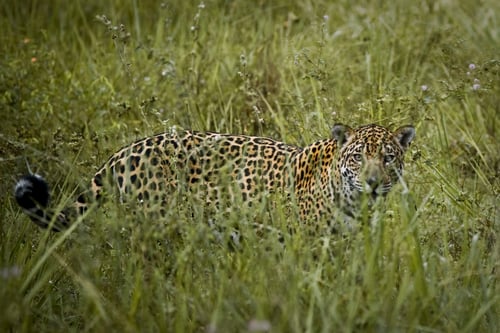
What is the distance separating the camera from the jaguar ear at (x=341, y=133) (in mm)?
5419

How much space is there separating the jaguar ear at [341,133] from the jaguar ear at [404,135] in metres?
0.26

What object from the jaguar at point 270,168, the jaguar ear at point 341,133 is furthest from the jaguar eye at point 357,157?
the jaguar ear at point 341,133

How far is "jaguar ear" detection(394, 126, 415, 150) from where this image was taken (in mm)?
5414

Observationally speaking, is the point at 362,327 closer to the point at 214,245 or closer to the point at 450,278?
the point at 450,278

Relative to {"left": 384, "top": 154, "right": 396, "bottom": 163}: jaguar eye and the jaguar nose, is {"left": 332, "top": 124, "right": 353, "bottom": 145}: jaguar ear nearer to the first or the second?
{"left": 384, "top": 154, "right": 396, "bottom": 163}: jaguar eye

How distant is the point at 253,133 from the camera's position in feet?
23.1

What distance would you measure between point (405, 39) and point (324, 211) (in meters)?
2.90

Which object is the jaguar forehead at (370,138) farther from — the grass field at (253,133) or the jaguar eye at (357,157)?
the grass field at (253,133)

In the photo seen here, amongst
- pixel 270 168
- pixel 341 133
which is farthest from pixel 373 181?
pixel 270 168

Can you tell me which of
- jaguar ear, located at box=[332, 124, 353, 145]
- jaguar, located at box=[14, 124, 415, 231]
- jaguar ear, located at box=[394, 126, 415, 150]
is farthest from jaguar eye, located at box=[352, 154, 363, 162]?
jaguar ear, located at box=[394, 126, 415, 150]

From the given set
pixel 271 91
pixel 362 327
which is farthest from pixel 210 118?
pixel 362 327

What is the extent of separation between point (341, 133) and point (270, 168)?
0.60m

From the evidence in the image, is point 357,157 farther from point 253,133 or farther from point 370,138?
point 253,133

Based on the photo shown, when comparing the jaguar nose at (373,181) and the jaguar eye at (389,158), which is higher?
the jaguar eye at (389,158)
